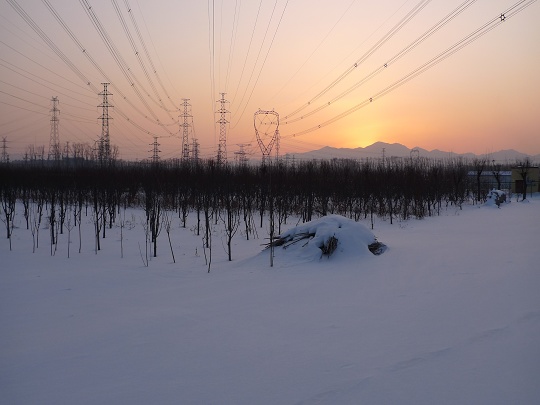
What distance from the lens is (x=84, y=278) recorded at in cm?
799

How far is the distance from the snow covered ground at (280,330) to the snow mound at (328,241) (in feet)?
0.54

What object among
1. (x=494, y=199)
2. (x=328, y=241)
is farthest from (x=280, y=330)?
(x=494, y=199)

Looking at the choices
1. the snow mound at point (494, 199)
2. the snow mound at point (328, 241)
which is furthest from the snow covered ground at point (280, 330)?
the snow mound at point (494, 199)

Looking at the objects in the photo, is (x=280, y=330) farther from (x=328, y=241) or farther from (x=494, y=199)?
(x=494, y=199)

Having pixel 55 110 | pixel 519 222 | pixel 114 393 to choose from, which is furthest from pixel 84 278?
pixel 55 110

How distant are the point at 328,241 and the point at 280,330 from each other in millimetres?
4356

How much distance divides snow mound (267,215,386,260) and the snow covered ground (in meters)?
0.17

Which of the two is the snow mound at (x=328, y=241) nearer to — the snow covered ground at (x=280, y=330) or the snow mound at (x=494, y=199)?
the snow covered ground at (x=280, y=330)

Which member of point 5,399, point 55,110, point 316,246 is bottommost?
point 5,399

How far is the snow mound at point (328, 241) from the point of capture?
8953 millimetres

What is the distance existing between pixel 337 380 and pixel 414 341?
125 centimetres

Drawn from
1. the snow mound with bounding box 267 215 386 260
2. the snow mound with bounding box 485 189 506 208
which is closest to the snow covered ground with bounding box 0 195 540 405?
the snow mound with bounding box 267 215 386 260

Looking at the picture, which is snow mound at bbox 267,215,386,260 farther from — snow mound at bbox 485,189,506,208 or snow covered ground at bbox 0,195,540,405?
snow mound at bbox 485,189,506,208

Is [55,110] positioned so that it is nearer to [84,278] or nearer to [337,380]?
[84,278]
